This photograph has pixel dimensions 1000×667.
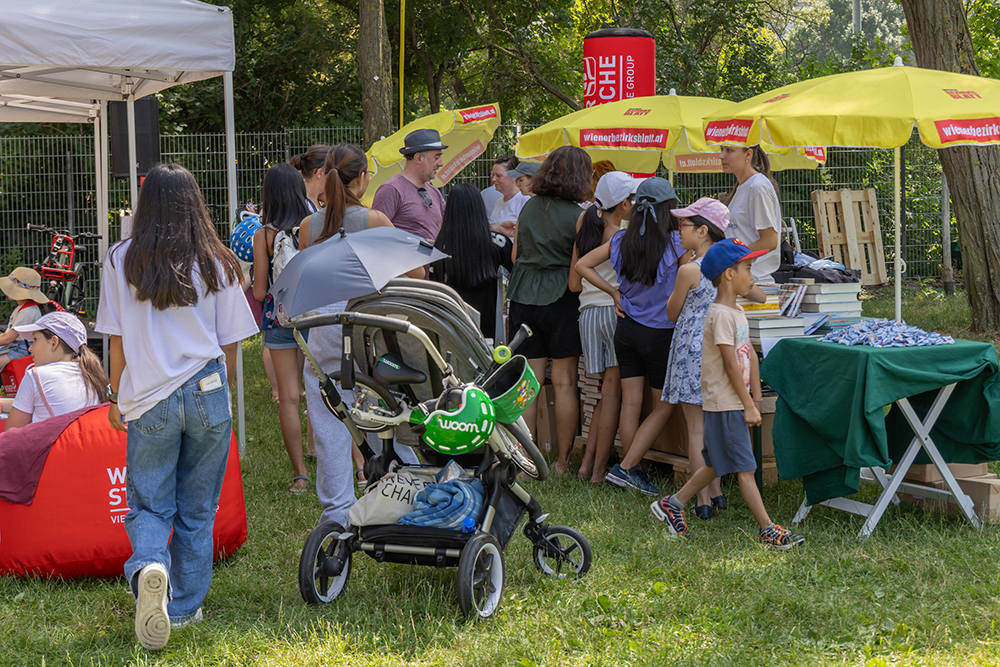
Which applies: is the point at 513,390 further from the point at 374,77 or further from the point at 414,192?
the point at 374,77

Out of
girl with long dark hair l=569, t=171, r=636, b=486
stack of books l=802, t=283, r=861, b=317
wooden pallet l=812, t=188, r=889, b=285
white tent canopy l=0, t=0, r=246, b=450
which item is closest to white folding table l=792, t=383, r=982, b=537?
stack of books l=802, t=283, r=861, b=317

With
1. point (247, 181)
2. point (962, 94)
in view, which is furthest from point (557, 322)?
point (247, 181)

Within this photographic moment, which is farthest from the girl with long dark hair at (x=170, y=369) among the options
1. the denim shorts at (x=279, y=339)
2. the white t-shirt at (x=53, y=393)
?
the denim shorts at (x=279, y=339)

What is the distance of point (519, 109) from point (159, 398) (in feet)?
57.4

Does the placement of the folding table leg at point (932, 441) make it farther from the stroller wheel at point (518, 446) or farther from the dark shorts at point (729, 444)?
the stroller wheel at point (518, 446)

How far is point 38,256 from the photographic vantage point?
13938 millimetres

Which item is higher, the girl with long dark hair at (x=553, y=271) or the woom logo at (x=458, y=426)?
the girl with long dark hair at (x=553, y=271)

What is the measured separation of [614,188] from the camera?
18.2ft

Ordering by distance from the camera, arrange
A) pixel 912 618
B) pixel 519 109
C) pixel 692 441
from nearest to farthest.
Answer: pixel 912 618 → pixel 692 441 → pixel 519 109

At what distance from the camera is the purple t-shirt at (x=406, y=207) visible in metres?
5.97

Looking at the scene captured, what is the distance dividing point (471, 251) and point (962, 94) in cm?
302

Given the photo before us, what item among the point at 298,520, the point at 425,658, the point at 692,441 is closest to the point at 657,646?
the point at 425,658

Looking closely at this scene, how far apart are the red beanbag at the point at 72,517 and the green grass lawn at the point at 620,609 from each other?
0.11 meters

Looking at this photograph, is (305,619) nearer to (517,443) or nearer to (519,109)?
(517,443)
